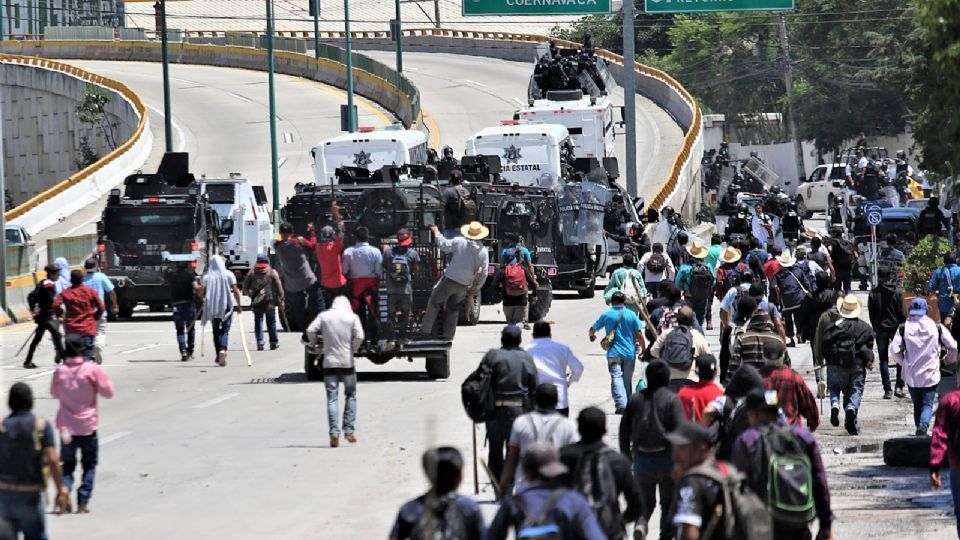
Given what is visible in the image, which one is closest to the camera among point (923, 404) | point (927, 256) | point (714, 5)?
point (923, 404)

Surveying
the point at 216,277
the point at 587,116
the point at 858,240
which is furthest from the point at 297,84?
the point at 216,277

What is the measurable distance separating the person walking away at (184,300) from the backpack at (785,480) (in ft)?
53.9

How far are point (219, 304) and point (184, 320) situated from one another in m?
1.23

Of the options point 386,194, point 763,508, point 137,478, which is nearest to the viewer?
point 763,508

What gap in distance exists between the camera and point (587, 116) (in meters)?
45.9

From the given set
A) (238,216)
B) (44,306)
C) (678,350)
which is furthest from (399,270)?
(238,216)

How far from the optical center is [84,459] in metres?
14.0

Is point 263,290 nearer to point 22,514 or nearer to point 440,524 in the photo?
point 22,514

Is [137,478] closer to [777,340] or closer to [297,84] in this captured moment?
[777,340]

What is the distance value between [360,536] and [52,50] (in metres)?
94.7

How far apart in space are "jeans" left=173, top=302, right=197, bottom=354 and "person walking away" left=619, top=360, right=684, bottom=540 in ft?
48.9

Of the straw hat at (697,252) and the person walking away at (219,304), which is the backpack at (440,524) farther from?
the straw hat at (697,252)

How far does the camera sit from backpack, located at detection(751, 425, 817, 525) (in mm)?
9945

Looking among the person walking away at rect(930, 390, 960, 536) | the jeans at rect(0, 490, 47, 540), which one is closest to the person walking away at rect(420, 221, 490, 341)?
the person walking away at rect(930, 390, 960, 536)
